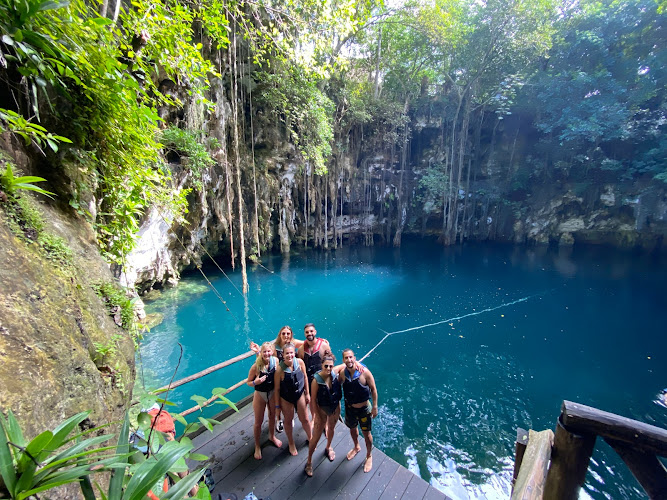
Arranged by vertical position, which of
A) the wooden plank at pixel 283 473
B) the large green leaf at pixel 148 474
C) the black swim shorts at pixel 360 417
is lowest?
the wooden plank at pixel 283 473

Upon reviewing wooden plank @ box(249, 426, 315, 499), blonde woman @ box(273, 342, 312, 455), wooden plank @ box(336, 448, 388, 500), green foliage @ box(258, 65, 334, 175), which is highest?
green foliage @ box(258, 65, 334, 175)

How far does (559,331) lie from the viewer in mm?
7758

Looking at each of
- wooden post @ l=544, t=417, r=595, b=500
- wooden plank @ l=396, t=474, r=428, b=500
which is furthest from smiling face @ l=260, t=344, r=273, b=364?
wooden post @ l=544, t=417, r=595, b=500

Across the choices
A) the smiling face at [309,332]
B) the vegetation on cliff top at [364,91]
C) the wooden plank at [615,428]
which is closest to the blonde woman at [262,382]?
the smiling face at [309,332]

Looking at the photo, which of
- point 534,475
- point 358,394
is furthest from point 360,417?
point 534,475

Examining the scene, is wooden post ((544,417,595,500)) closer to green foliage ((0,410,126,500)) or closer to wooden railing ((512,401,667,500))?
wooden railing ((512,401,667,500))

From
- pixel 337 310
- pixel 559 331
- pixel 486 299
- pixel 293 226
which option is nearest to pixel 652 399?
pixel 559 331

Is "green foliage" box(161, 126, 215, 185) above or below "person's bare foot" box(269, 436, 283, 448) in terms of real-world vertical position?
above

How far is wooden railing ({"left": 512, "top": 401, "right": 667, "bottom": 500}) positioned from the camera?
4.15 ft

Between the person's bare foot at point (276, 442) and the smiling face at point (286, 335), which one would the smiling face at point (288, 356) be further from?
the person's bare foot at point (276, 442)

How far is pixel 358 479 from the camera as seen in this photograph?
253 centimetres

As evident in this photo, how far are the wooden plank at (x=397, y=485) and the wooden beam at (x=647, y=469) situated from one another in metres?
1.73

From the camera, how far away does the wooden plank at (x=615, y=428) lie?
124 centimetres

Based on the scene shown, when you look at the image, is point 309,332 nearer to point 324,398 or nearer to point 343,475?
point 324,398
